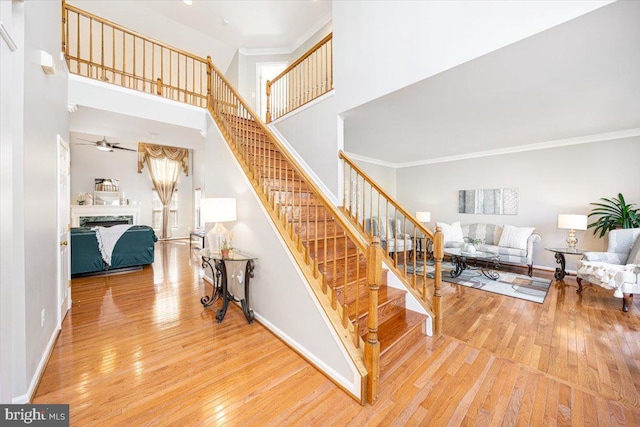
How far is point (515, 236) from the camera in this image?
5.09 meters

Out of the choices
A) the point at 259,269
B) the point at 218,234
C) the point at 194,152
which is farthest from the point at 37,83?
the point at 194,152

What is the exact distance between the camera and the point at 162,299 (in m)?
3.39

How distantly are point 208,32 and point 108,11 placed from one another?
194cm

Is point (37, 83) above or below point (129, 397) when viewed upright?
above

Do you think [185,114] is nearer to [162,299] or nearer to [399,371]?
[162,299]

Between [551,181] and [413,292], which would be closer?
[413,292]

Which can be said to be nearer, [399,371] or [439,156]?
[399,371]

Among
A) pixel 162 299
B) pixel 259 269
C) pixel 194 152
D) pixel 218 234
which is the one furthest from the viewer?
pixel 194 152

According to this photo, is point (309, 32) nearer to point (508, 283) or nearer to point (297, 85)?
point (297, 85)

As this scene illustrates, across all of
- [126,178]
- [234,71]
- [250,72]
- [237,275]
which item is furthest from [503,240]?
[126,178]

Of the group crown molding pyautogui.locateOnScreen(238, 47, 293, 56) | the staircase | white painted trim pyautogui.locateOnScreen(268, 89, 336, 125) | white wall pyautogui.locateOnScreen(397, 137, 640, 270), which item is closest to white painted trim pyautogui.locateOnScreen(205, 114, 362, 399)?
the staircase

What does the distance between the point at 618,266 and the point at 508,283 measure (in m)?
1.30

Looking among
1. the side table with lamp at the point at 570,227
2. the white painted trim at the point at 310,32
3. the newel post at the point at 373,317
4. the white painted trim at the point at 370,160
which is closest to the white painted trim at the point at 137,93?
the white painted trim at the point at 310,32

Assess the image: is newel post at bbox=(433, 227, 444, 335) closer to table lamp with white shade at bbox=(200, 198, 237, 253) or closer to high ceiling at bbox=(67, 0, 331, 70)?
table lamp with white shade at bbox=(200, 198, 237, 253)
